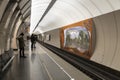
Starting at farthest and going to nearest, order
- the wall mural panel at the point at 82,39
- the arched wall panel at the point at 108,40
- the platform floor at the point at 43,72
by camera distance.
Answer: the wall mural panel at the point at 82,39 → the platform floor at the point at 43,72 → the arched wall panel at the point at 108,40

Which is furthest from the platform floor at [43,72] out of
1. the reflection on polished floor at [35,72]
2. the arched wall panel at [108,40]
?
the arched wall panel at [108,40]

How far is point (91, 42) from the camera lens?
36.3 feet

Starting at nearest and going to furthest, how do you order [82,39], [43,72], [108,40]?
[108,40], [43,72], [82,39]

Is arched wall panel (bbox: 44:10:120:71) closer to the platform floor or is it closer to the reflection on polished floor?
the platform floor

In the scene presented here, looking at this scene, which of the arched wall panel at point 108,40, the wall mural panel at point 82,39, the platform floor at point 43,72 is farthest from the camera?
the wall mural panel at point 82,39

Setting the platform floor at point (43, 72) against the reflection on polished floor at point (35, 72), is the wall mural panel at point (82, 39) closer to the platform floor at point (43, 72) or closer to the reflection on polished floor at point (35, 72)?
the platform floor at point (43, 72)

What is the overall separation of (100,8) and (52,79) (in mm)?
3894

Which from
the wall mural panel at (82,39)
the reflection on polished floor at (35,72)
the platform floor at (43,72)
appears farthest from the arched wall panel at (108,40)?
the reflection on polished floor at (35,72)

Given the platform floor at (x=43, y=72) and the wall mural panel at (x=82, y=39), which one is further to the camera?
the wall mural panel at (x=82, y=39)

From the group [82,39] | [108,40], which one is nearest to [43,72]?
[108,40]

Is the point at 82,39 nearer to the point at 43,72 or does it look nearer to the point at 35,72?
the point at 43,72

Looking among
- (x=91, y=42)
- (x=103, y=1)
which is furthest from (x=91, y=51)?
(x=103, y=1)

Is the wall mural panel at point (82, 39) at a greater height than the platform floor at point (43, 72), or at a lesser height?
greater

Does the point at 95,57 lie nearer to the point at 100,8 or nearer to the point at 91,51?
the point at 91,51
